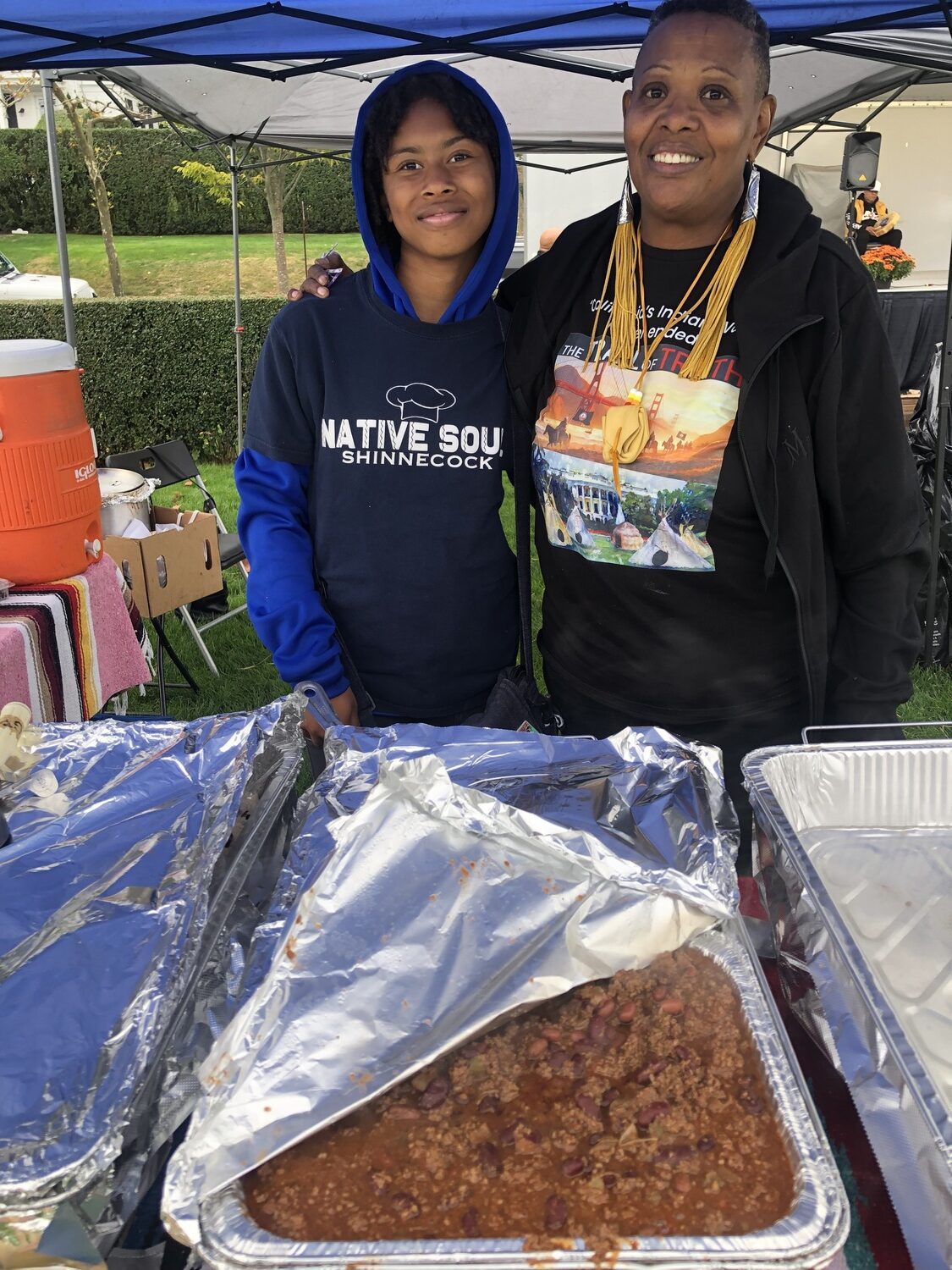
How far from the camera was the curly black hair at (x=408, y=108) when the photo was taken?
6.01ft

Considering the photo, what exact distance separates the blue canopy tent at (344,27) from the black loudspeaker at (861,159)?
13.7ft

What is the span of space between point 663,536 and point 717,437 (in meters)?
0.19

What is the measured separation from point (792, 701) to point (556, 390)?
742 millimetres

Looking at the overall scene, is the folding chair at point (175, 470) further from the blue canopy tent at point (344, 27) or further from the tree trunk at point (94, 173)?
the tree trunk at point (94, 173)

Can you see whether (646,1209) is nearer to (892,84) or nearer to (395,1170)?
(395,1170)

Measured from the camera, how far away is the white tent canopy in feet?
14.9

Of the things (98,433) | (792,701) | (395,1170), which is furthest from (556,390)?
(98,433)

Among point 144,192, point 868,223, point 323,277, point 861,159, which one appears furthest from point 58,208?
point 144,192

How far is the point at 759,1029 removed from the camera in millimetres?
1058

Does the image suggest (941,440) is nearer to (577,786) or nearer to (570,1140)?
(577,786)

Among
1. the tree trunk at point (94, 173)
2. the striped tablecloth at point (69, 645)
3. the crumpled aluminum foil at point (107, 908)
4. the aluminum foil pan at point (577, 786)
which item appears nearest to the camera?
the crumpled aluminum foil at point (107, 908)

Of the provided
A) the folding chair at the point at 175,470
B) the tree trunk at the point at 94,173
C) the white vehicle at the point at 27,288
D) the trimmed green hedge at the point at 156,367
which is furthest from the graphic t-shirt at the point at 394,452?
the white vehicle at the point at 27,288

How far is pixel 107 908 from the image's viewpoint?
3.97 feet

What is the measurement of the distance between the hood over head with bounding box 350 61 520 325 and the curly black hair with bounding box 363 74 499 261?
12mm
